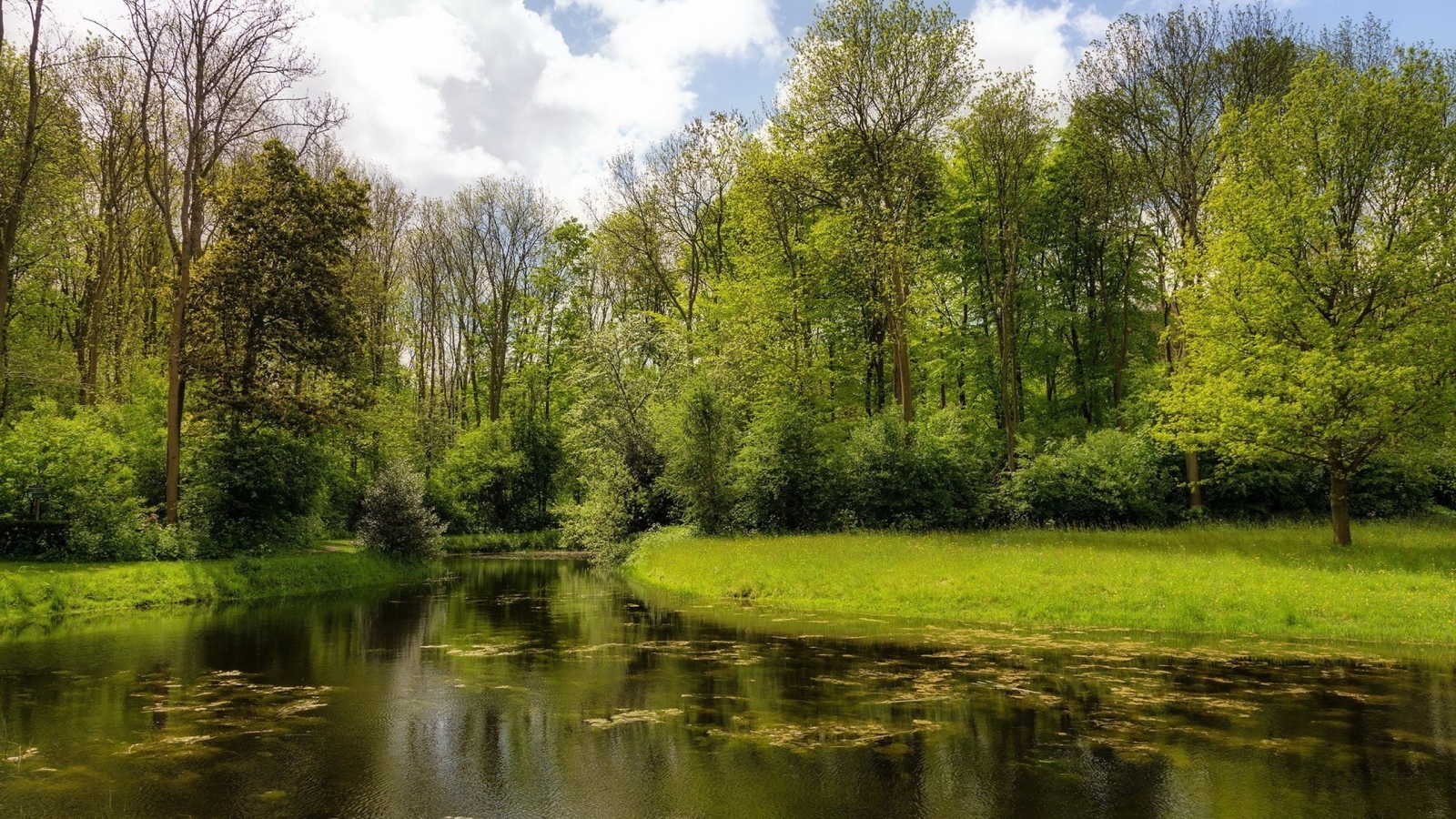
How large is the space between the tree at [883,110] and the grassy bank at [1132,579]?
34.1ft

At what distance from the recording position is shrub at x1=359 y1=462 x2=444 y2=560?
33.3 meters

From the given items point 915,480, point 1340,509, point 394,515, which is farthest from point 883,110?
point 394,515

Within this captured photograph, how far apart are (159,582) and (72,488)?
3630 mm

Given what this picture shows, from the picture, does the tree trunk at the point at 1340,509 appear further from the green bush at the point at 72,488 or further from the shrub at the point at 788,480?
the green bush at the point at 72,488

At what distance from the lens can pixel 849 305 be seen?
38.6 metres

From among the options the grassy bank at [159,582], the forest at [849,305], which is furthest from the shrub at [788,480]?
the grassy bank at [159,582]

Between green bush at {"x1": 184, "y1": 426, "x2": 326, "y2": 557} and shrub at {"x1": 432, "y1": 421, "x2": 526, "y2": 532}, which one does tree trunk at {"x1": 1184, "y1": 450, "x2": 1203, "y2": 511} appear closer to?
green bush at {"x1": 184, "y1": 426, "x2": 326, "y2": 557}

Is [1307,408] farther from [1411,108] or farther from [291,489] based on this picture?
[291,489]

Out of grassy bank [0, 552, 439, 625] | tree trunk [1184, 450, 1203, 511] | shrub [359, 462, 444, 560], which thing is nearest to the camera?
grassy bank [0, 552, 439, 625]

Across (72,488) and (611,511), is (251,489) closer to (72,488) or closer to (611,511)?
(72,488)

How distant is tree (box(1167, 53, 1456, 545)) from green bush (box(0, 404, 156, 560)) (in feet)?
107

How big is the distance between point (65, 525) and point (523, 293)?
38471 mm

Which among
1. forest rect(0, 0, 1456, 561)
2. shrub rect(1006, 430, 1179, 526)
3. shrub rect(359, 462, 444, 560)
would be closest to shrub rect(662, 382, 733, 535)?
forest rect(0, 0, 1456, 561)

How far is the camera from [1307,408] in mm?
20828
